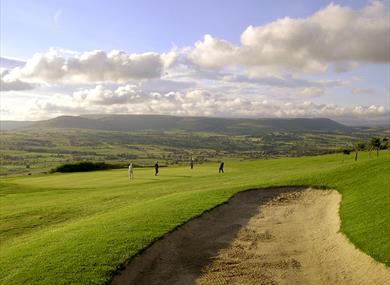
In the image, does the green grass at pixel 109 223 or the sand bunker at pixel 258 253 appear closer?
the sand bunker at pixel 258 253

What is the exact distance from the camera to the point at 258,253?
1927 cm

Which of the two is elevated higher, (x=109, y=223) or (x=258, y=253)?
(x=109, y=223)

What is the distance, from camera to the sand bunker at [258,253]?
629 inches

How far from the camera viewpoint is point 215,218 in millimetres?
25359

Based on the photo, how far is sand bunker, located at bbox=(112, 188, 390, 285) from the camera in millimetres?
15984

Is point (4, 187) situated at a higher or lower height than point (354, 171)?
lower

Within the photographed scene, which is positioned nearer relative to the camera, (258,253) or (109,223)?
(258,253)

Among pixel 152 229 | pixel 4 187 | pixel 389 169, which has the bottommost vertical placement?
pixel 4 187

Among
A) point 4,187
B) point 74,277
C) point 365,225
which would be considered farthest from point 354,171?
point 4,187

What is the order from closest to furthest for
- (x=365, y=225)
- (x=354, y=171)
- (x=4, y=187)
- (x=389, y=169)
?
1. (x=365, y=225)
2. (x=389, y=169)
3. (x=354, y=171)
4. (x=4, y=187)

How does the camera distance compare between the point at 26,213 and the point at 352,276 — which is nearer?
the point at 352,276

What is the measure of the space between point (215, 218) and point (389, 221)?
10.3m

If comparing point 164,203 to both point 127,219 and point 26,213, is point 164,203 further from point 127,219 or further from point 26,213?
point 26,213

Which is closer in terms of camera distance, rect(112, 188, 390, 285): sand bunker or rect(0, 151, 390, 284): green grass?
rect(112, 188, 390, 285): sand bunker
